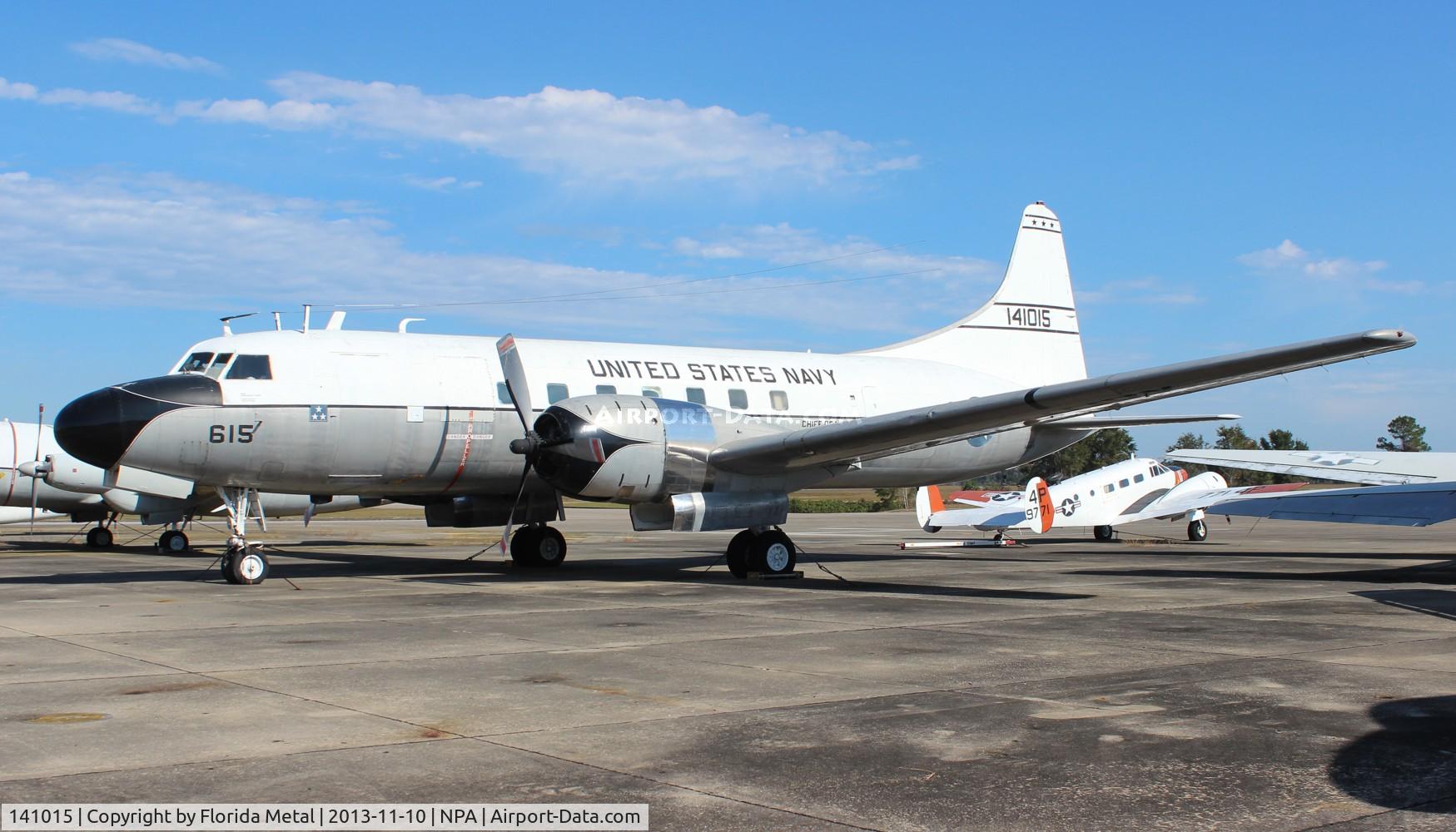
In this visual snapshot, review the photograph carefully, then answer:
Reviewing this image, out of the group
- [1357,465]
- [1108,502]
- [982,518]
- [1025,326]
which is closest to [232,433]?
[1025,326]

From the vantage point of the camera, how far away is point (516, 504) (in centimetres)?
1795

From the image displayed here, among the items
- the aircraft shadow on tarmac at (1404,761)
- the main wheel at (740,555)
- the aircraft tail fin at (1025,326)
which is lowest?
the aircraft shadow on tarmac at (1404,761)

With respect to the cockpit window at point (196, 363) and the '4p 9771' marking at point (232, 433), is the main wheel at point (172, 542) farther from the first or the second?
the '4p 9771' marking at point (232, 433)

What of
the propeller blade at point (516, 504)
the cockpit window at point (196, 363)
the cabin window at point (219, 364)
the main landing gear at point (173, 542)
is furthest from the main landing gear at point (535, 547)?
the main landing gear at point (173, 542)

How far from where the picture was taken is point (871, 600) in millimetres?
14656

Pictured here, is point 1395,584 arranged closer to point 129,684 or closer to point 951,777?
point 951,777

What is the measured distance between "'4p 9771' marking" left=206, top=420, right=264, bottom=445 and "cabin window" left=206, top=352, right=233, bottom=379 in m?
0.77

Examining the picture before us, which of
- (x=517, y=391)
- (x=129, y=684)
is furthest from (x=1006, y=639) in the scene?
(x=517, y=391)

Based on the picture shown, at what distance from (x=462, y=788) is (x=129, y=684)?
4081mm

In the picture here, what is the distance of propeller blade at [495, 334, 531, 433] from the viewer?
17.4 m

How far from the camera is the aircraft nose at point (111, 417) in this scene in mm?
15055

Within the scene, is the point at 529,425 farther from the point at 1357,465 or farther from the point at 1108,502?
the point at 1108,502

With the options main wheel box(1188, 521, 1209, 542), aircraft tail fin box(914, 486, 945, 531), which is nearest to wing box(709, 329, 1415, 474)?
aircraft tail fin box(914, 486, 945, 531)

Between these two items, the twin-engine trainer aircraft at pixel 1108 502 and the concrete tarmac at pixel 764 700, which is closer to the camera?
the concrete tarmac at pixel 764 700
